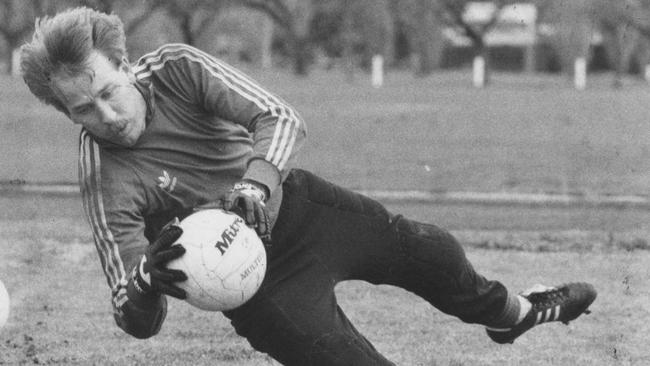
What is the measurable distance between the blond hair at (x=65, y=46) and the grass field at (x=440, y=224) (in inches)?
84.0

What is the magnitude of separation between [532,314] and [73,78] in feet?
7.41

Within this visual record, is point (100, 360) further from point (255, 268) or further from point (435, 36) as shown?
point (435, 36)

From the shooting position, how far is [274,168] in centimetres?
452

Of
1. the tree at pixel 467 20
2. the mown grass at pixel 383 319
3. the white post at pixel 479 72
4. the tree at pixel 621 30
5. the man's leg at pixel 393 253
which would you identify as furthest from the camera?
the tree at pixel 467 20

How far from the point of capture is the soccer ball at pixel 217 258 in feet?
14.1

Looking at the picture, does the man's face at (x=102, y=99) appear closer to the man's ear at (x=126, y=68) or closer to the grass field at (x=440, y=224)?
the man's ear at (x=126, y=68)

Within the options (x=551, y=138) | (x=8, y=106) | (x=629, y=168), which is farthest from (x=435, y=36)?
(x=629, y=168)

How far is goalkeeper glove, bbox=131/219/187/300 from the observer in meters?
4.22

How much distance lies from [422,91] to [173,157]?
32.4m

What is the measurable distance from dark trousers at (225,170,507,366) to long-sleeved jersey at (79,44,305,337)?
0.17 metres

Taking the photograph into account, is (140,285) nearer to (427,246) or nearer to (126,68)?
(126,68)

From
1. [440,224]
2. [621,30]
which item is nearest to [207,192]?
[440,224]

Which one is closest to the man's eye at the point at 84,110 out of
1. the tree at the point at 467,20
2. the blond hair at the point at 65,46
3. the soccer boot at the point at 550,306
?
the blond hair at the point at 65,46

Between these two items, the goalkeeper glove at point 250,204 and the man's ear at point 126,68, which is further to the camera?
the man's ear at point 126,68
